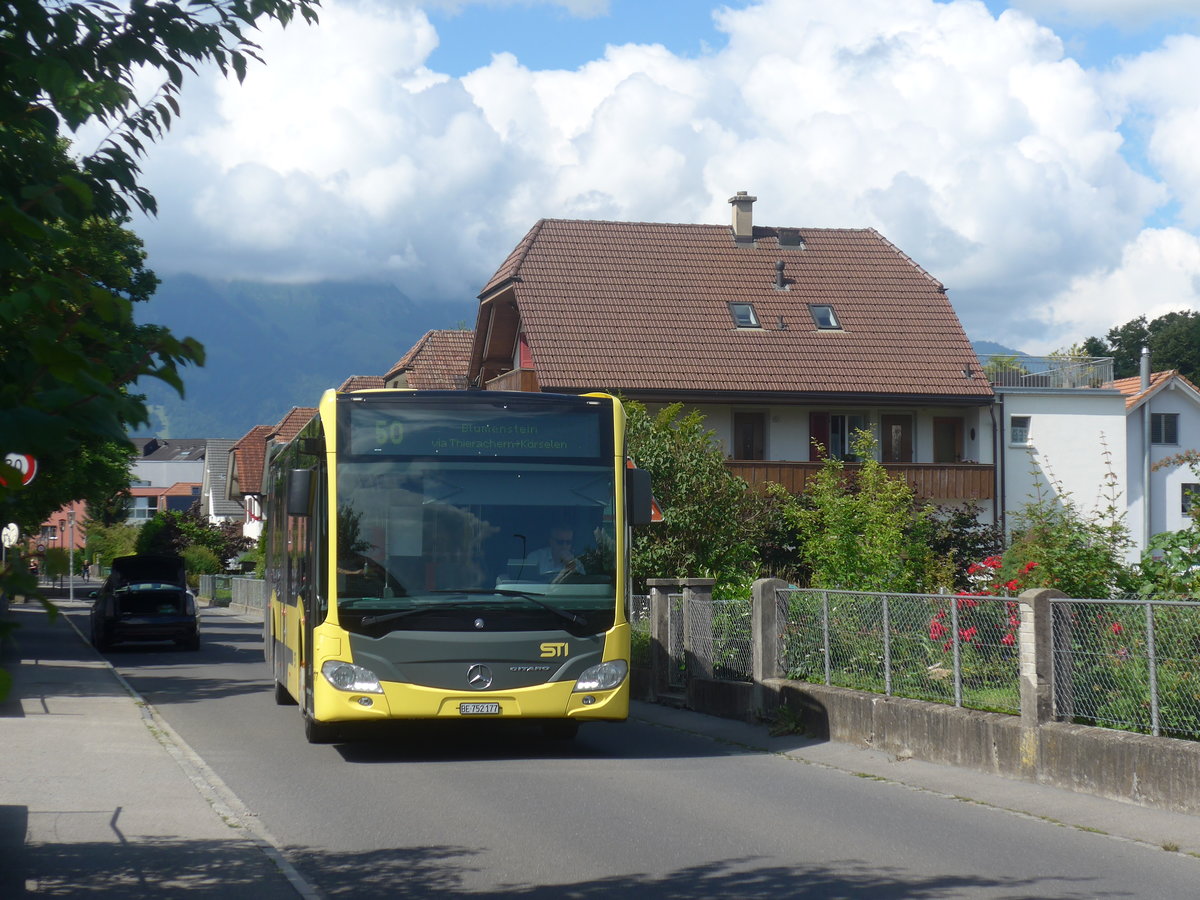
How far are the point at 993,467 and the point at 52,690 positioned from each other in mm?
32463

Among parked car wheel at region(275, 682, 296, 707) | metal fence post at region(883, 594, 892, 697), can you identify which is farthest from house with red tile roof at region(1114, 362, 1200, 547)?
metal fence post at region(883, 594, 892, 697)

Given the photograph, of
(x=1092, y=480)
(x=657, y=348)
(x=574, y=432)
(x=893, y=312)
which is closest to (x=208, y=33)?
(x=574, y=432)

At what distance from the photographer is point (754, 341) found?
4450 cm

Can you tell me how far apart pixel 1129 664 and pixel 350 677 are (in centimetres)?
611

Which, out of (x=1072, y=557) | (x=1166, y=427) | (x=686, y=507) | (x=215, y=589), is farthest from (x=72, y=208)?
(x=215, y=589)

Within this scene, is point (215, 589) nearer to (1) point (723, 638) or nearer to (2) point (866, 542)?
(2) point (866, 542)

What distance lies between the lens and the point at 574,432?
1315 centimetres

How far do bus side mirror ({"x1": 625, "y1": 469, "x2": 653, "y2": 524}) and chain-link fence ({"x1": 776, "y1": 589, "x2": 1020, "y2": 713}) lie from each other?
2379mm

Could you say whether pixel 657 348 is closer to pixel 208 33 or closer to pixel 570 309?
pixel 570 309

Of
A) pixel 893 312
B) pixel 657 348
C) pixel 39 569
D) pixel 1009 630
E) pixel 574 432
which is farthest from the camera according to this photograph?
pixel 893 312

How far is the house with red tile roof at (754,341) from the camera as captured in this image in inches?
1681

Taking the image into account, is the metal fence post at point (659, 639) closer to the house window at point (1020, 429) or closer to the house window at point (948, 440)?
the house window at point (948, 440)

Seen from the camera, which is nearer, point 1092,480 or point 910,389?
point 910,389

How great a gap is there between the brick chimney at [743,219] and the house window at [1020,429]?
33.4 ft
